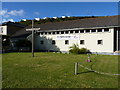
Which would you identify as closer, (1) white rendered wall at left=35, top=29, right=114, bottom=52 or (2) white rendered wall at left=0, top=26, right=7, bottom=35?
(1) white rendered wall at left=35, top=29, right=114, bottom=52

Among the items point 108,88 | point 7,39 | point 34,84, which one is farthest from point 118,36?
point 7,39

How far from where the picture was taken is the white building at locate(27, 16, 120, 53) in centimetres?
1714

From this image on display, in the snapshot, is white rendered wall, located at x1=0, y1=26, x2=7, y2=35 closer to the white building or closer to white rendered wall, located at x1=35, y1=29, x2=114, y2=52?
the white building

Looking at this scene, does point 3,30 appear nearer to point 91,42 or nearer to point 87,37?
point 87,37

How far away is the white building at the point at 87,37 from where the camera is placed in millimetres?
17141

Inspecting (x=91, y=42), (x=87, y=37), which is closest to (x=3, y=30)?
(x=87, y=37)

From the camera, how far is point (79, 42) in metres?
19.5

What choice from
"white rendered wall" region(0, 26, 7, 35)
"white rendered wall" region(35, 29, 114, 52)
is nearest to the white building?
"white rendered wall" region(35, 29, 114, 52)

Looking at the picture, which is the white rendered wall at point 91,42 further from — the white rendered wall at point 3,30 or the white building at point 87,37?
the white rendered wall at point 3,30

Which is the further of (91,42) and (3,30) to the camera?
(3,30)

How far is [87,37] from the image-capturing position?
18766 mm

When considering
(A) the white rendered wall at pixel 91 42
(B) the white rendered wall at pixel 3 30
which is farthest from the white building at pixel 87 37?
(B) the white rendered wall at pixel 3 30

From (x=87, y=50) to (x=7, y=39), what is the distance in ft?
58.9

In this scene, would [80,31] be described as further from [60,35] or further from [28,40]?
[28,40]
